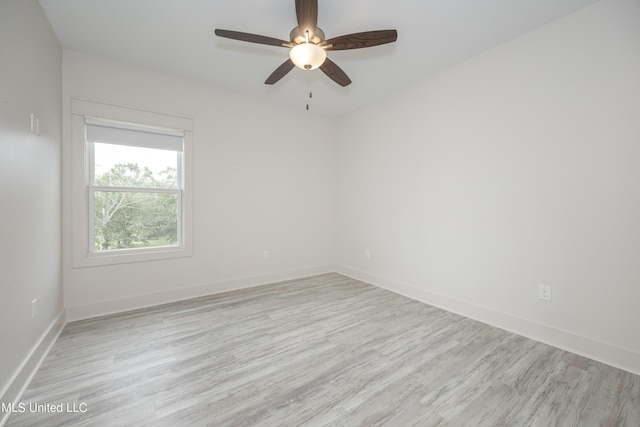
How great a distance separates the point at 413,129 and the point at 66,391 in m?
3.89

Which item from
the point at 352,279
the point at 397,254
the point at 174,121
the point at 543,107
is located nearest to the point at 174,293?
the point at 174,121

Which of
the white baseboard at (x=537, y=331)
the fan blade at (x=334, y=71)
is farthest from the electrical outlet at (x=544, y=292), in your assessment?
the fan blade at (x=334, y=71)

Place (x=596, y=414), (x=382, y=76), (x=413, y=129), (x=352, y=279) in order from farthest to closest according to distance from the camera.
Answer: (x=352, y=279) < (x=413, y=129) < (x=382, y=76) < (x=596, y=414)

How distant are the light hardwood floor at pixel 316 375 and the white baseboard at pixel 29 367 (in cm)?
6

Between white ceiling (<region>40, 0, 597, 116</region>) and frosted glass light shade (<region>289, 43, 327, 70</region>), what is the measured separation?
451mm

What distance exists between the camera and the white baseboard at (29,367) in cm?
146

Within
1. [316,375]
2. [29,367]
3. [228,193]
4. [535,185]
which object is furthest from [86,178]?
[535,185]

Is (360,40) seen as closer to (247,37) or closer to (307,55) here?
(307,55)

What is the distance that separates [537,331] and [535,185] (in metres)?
1.27

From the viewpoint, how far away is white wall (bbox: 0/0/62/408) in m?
1.50

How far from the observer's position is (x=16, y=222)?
5.41ft

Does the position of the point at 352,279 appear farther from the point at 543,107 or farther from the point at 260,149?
the point at 543,107

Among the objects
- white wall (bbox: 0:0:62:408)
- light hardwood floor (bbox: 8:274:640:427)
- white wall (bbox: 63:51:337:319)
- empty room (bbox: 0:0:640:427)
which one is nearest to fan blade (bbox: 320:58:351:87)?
empty room (bbox: 0:0:640:427)

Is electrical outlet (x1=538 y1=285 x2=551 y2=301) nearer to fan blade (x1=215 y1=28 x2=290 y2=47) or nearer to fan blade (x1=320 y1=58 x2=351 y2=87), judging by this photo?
fan blade (x1=320 y1=58 x2=351 y2=87)
